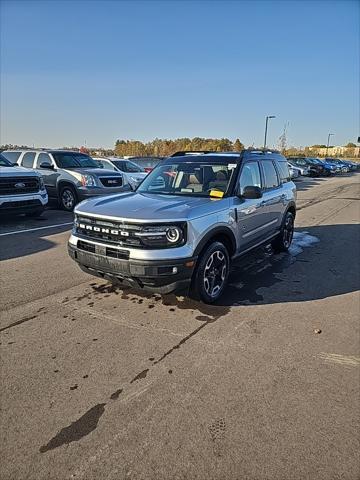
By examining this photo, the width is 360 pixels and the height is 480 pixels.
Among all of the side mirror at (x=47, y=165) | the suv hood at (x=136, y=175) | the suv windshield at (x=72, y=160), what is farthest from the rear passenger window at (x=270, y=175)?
the suv hood at (x=136, y=175)

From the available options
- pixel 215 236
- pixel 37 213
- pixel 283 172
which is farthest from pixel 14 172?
pixel 215 236

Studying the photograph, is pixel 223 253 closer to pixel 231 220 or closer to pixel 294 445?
pixel 231 220

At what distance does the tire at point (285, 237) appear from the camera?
22.3ft

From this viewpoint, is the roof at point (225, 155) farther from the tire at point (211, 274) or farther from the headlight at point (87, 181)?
the headlight at point (87, 181)

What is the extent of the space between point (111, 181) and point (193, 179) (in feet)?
22.6

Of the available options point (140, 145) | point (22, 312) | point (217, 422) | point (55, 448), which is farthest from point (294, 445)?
point (140, 145)

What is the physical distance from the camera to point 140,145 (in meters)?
71.7

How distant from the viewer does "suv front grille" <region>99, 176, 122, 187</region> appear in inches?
437

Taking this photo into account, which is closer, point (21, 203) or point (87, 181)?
point (21, 203)

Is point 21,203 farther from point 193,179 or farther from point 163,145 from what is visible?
point 163,145

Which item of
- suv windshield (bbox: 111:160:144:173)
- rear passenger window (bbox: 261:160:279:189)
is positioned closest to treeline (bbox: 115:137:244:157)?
suv windshield (bbox: 111:160:144:173)

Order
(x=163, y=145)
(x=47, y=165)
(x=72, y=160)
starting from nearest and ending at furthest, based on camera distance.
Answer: (x=47, y=165)
(x=72, y=160)
(x=163, y=145)

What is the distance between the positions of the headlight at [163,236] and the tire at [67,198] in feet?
26.3

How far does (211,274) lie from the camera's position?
170 inches
